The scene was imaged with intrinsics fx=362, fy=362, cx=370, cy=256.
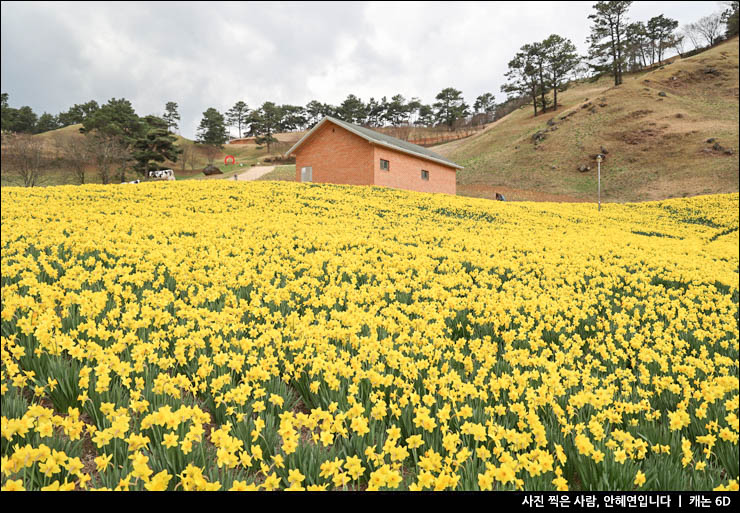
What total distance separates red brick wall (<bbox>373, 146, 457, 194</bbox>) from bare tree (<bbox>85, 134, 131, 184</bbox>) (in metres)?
36.8

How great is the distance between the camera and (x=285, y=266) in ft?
20.5

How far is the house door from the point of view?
29.1 meters

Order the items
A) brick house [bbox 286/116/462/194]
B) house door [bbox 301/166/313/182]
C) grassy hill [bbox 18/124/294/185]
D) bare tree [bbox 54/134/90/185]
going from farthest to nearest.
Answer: grassy hill [bbox 18/124/294/185] < bare tree [bbox 54/134/90/185] < house door [bbox 301/166/313/182] < brick house [bbox 286/116/462/194]

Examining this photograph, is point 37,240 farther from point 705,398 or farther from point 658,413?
point 705,398

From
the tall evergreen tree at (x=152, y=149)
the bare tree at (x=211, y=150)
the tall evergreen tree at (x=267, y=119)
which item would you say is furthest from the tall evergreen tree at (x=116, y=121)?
the tall evergreen tree at (x=267, y=119)

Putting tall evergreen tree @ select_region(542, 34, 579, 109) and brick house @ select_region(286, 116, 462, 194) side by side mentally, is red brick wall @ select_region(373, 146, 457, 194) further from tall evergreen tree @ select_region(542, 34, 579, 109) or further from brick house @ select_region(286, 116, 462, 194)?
tall evergreen tree @ select_region(542, 34, 579, 109)

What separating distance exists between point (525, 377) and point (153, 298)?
3993 millimetres

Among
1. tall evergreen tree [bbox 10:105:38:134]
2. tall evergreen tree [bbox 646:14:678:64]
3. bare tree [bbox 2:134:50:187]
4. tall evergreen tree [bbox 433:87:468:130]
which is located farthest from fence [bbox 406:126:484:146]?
tall evergreen tree [bbox 10:105:38:134]

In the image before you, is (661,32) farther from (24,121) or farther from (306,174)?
(24,121)

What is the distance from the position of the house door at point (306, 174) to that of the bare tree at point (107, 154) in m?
29.9

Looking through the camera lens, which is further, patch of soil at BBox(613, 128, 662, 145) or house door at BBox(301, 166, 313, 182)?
patch of soil at BBox(613, 128, 662, 145)

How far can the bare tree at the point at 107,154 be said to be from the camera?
45.1 meters
